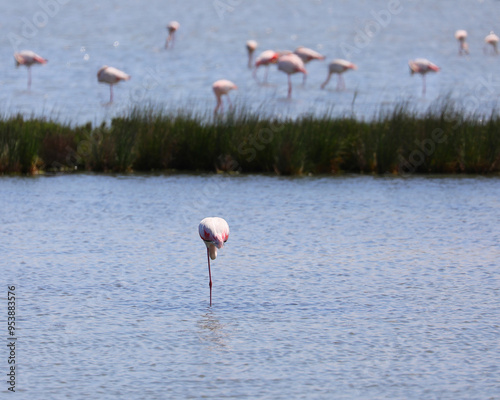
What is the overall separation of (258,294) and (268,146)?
24.5 ft

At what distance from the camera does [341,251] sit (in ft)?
32.1

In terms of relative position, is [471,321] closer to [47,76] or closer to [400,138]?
[400,138]

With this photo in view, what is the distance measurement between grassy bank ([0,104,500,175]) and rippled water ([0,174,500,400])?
5.62 feet

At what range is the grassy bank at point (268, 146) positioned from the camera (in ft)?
49.7

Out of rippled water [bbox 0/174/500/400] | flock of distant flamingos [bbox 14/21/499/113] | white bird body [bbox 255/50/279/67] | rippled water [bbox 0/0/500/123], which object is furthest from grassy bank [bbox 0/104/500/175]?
white bird body [bbox 255/50/279/67]

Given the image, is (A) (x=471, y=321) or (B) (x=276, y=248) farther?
(B) (x=276, y=248)

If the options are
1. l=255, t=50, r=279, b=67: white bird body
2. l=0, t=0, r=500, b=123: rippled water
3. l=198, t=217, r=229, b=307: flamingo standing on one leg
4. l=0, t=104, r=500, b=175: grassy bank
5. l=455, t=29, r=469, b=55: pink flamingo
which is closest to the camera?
l=198, t=217, r=229, b=307: flamingo standing on one leg

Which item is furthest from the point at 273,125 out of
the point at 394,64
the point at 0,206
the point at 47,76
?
the point at 394,64

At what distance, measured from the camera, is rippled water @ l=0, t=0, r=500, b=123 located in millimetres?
27344

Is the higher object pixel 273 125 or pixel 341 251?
pixel 273 125

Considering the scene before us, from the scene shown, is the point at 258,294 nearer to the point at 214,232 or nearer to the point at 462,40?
the point at 214,232

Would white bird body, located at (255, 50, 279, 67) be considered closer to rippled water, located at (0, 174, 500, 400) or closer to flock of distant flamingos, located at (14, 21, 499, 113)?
flock of distant flamingos, located at (14, 21, 499, 113)

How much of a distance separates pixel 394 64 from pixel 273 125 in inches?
904

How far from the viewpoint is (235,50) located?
41500 millimetres
